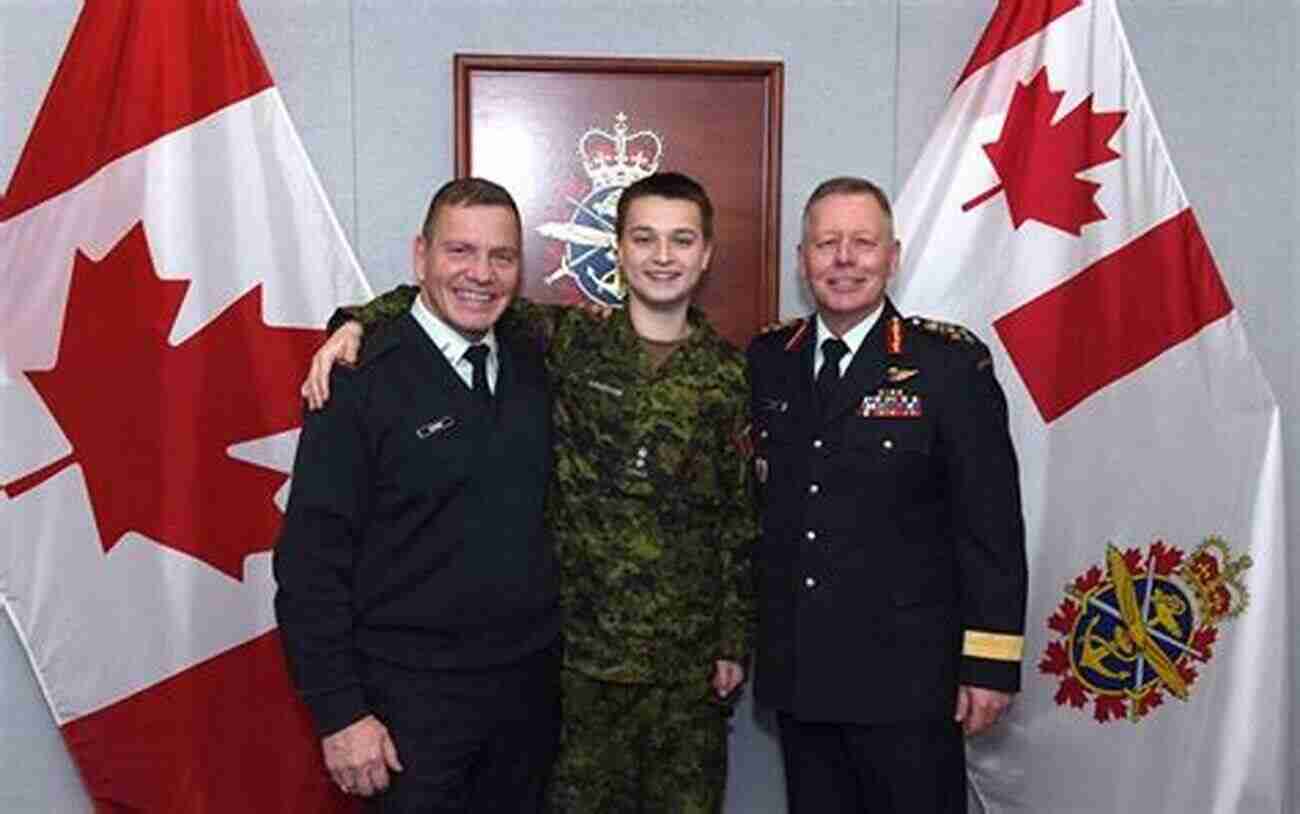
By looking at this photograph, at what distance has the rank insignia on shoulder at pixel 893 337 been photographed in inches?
71.5

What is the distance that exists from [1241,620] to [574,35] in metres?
1.75

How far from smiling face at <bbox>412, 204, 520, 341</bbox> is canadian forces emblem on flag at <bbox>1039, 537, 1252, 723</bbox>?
130 centimetres

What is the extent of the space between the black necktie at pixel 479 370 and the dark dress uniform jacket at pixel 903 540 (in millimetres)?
523

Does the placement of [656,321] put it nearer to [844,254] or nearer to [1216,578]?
[844,254]

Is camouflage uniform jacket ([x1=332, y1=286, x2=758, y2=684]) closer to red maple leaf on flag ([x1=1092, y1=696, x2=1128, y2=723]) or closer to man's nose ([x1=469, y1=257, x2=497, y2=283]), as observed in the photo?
man's nose ([x1=469, y1=257, x2=497, y2=283])

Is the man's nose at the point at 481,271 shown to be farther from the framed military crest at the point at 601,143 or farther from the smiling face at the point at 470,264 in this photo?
the framed military crest at the point at 601,143

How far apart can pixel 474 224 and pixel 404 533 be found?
473mm

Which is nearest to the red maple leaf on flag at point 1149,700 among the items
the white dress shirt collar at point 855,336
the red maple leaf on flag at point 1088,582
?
the red maple leaf on flag at point 1088,582

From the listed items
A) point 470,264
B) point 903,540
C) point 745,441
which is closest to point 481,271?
point 470,264

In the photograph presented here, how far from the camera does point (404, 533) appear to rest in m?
1.64

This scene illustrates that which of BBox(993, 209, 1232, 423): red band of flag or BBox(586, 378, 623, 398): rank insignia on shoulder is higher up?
BBox(993, 209, 1232, 423): red band of flag

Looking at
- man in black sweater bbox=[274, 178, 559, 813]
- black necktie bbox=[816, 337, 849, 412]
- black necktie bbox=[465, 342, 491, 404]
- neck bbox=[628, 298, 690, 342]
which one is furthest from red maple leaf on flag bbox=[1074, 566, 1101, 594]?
black necktie bbox=[465, 342, 491, 404]

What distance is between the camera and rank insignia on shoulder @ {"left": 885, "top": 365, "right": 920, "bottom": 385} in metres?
1.80

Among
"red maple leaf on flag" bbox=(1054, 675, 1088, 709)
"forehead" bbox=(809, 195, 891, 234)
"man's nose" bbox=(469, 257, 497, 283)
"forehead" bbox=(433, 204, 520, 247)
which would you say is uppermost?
"forehead" bbox=(809, 195, 891, 234)
